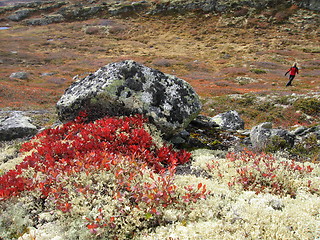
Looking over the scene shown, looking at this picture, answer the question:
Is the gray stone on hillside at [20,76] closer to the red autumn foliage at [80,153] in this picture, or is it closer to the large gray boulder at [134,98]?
the large gray boulder at [134,98]

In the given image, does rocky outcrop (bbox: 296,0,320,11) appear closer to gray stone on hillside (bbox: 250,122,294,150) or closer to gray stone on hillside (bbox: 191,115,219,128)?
gray stone on hillside (bbox: 191,115,219,128)

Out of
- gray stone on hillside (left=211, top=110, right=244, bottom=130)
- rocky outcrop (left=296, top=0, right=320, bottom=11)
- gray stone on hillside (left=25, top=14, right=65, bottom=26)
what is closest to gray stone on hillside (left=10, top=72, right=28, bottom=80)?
gray stone on hillside (left=211, top=110, right=244, bottom=130)

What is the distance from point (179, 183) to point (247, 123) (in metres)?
13.1

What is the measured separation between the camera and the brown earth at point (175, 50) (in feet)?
124

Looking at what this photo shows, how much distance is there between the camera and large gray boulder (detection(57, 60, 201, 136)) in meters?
8.15

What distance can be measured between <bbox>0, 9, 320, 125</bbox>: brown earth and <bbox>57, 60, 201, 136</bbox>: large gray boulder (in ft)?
62.5

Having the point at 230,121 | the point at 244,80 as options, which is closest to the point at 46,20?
the point at 244,80

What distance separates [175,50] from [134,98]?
206 ft

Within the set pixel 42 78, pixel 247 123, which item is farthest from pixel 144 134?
pixel 42 78

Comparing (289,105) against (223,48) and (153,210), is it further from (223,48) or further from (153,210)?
(223,48)

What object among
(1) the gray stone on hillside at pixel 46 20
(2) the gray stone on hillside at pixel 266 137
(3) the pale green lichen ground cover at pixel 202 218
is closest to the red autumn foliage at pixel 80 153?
(3) the pale green lichen ground cover at pixel 202 218

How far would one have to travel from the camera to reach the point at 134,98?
823 centimetres

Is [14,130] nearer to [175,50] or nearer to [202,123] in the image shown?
[202,123]

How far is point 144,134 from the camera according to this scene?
705 centimetres
